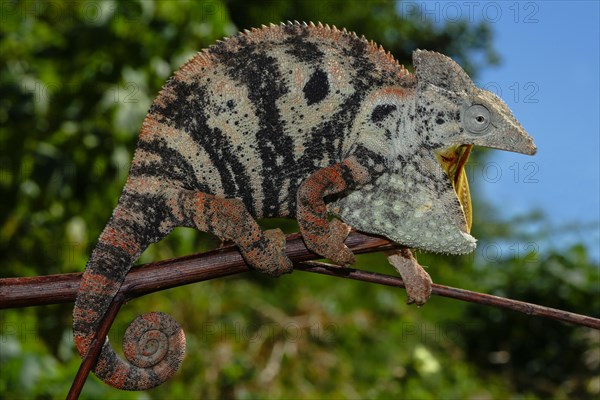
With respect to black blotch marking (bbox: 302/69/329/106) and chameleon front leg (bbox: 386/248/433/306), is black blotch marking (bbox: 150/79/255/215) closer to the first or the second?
black blotch marking (bbox: 302/69/329/106)

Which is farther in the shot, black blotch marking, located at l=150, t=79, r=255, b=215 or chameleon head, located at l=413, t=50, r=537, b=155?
black blotch marking, located at l=150, t=79, r=255, b=215

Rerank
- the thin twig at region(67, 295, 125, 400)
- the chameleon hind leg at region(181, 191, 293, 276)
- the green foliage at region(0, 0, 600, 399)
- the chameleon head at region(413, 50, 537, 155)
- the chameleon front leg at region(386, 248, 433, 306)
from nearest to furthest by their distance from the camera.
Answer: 1. the thin twig at region(67, 295, 125, 400)
2. the chameleon head at region(413, 50, 537, 155)
3. the chameleon hind leg at region(181, 191, 293, 276)
4. the chameleon front leg at region(386, 248, 433, 306)
5. the green foliage at region(0, 0, 600, 399)

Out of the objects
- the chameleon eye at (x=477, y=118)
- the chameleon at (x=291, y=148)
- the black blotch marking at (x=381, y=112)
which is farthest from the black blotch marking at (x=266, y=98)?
the chameleon eye at (x=477, y=118)

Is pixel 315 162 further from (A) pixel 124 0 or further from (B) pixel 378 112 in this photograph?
(A) pixel 124 0

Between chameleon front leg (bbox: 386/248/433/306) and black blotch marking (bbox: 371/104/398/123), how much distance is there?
0.36 meters

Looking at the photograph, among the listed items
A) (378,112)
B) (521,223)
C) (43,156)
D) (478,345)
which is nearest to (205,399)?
(43,156)

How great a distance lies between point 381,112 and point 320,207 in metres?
0.30

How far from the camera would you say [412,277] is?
2.08m

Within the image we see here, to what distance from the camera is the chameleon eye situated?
1.80 metres

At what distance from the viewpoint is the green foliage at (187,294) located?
4297 millimetres

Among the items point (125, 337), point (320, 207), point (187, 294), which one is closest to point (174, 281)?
point (125, 337)

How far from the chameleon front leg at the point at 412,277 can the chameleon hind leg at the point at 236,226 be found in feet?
1.11

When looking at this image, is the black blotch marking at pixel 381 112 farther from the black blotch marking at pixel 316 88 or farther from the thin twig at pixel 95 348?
the thin twig at pixel 95 348

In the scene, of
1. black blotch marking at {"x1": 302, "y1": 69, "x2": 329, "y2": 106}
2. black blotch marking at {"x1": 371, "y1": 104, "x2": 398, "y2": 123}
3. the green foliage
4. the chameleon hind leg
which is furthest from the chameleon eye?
the green foliage
